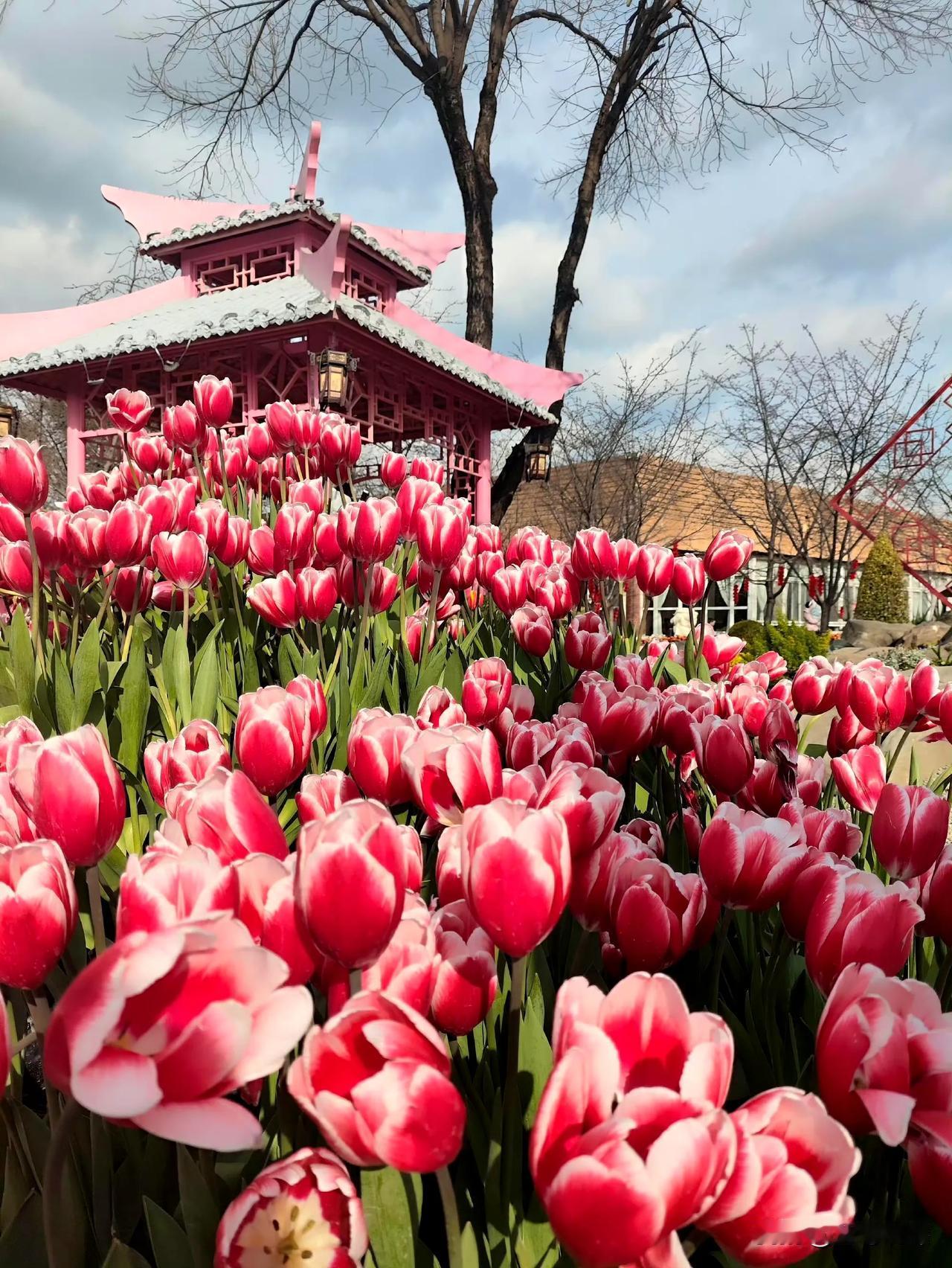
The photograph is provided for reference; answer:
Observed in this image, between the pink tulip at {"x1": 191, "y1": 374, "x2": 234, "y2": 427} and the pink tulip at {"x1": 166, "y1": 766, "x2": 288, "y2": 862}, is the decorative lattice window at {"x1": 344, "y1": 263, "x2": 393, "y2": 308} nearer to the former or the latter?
the pink tulip at {"x1": 191, "y1": 374, "x2": 234, "y2": 427}

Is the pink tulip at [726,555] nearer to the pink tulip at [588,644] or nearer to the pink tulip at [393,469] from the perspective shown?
the pink tulip at [588,644]

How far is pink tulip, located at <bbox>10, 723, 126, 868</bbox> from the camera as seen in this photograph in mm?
688

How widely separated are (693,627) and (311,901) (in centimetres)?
203

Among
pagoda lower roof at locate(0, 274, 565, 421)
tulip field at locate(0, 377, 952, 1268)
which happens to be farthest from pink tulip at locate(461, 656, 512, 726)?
pagoda lower roof at locate(0, 274, 565, 421)

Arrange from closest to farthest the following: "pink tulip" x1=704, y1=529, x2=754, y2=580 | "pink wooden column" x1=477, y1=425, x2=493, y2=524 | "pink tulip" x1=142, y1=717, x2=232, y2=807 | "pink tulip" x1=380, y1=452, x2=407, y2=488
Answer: "pink tulip" x1=142, y1=717, x2=232, y2=807 → "pink tulip" x1=704, y1=529, x2=754, y2=580 → "pink tulip" x1=380, y1=452, x2=407, y2=488 → "pink wooden column" x1=477, y1=425, x2=493, y2=524

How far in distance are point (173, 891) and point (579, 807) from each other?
1.14 ft

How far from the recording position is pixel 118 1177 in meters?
0.70

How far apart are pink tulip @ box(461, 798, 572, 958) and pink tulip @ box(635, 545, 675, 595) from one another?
170cm

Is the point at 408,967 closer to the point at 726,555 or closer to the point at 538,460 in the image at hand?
the point at 726,555

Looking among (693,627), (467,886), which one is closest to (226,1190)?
(467,886)

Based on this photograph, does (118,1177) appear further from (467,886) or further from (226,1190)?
(467,886)

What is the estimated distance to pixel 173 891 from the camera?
523 millimetres

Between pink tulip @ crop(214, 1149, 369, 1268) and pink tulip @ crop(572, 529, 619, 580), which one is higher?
pink tulip @ crop(572, 529, 619, 580)

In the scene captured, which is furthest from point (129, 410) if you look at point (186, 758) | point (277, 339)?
point (277, 339)
